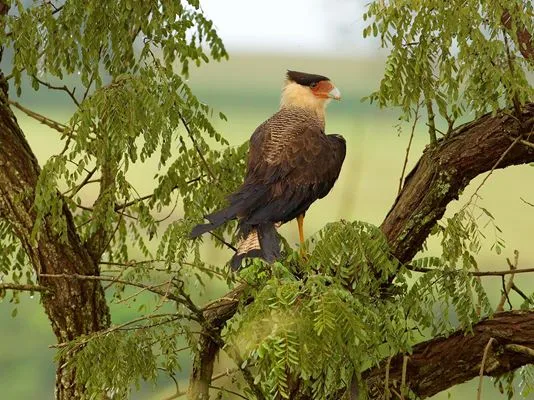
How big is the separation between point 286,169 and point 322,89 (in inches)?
16.7

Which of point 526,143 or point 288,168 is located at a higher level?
point 288,168

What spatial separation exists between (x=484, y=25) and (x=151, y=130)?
93 centimetres

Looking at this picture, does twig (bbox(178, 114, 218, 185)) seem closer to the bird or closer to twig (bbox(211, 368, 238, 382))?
the bird

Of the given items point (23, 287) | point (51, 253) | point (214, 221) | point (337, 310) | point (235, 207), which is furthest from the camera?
point (51, 253)

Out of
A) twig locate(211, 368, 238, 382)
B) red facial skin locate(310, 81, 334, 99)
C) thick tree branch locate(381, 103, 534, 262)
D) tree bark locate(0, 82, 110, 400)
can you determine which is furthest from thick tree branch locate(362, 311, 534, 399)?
tree bark locate(0, 82, 110, 400)

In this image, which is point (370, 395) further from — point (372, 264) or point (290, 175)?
point (290, 175)

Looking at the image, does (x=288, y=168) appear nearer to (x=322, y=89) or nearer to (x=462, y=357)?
(x=322, y=89)

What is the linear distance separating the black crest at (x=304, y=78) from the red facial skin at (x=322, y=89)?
1cm

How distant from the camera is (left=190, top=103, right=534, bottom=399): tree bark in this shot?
3074 millimetres

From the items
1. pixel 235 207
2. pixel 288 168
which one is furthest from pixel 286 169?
pixel 235 207

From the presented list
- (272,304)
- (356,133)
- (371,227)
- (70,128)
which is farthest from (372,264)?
(70,128)

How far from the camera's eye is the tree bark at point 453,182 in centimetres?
307

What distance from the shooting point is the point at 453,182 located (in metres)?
3.19

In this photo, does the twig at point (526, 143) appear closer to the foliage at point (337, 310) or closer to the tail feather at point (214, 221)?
the foliage at point (337, 310)
